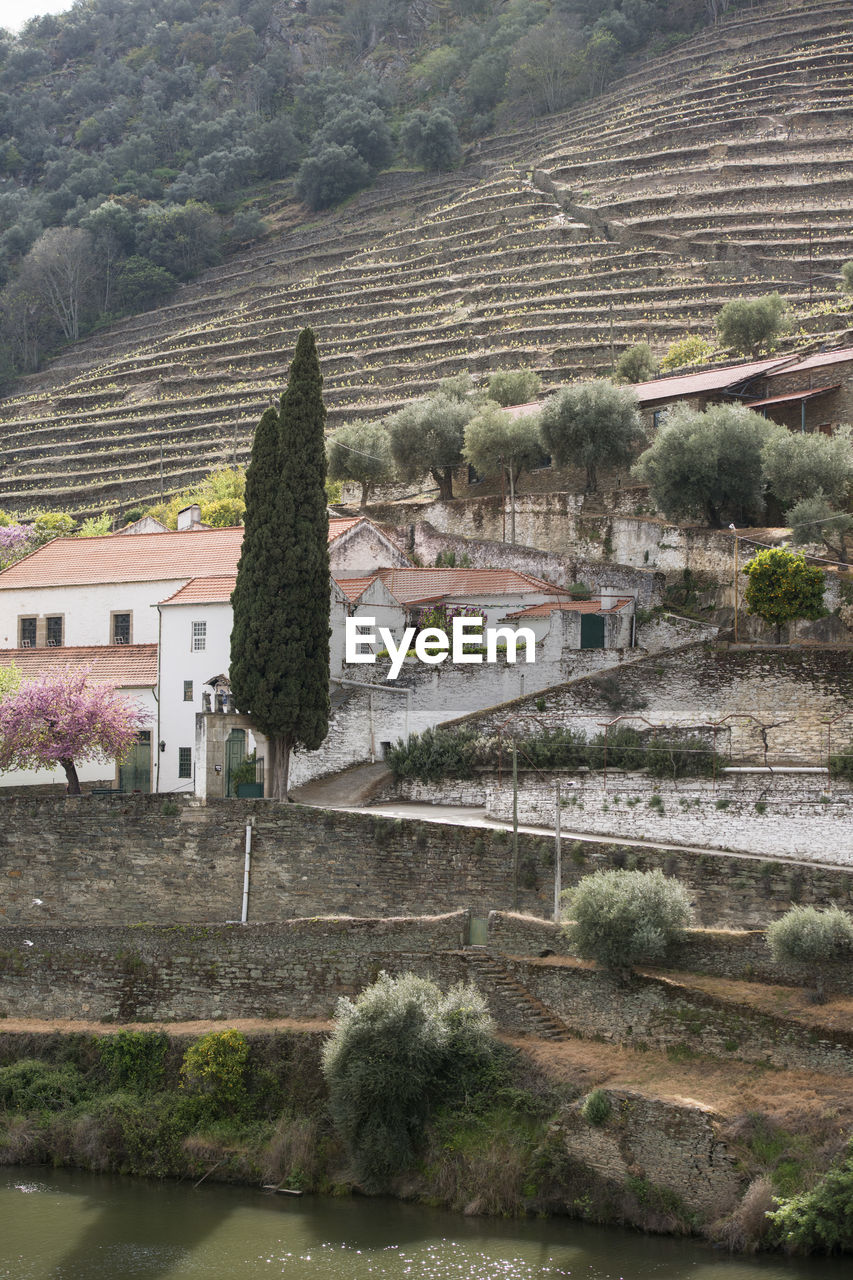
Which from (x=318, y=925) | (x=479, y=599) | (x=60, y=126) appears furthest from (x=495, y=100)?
(x=318, y=925)

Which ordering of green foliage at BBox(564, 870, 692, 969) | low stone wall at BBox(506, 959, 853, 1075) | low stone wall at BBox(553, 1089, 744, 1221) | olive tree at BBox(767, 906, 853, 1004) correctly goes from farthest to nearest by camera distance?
green foliage at BBox(564, 870, 692, 969)
olive tree at BBox(767, 906, 853, 1004)
low stone wall at BBox(506, 959, 853, 1075)
low stone wall at BBox(553, 1089, 744, 1221)

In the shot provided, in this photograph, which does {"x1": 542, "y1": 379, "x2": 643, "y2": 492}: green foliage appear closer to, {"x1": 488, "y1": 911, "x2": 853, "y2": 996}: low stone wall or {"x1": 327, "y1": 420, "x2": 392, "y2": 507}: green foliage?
{"x1": 327, "y1": 420, "x2": 392, "y2": 507}: green foliage

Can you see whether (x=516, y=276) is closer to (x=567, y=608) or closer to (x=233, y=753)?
(x=567, y=608)

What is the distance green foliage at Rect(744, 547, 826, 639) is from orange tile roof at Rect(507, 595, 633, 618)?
5.49 metres

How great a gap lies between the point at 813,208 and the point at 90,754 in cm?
7032

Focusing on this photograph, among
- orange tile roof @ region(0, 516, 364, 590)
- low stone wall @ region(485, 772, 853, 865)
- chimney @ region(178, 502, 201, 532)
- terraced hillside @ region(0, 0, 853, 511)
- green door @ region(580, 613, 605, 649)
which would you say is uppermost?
terraced hillside @ region(0, 0, 853, 511)

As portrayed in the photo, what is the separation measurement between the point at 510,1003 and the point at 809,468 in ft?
77.0

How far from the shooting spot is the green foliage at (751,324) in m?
68.1

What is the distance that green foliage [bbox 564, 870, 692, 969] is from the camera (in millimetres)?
27188

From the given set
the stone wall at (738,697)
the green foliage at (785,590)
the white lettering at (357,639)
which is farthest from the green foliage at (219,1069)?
the green foliage at (785,590)

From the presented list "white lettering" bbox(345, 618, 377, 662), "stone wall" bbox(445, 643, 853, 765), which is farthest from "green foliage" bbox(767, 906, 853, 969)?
"white lettering" bbox(345, 618, 377, 662)

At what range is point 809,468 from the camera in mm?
46156

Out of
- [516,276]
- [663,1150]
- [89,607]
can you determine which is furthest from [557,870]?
[516,276]

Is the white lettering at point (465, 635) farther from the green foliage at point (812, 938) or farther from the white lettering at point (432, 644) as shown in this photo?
the green foliage at point (812, 938)
